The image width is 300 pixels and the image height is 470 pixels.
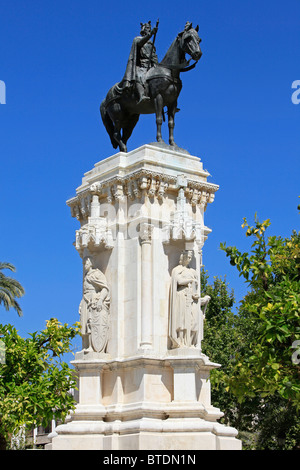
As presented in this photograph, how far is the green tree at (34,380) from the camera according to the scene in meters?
19.2

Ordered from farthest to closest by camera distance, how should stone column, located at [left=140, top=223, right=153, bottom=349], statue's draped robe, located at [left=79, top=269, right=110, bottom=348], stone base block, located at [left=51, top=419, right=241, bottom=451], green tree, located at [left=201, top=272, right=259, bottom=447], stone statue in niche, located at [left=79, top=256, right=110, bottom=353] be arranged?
green tree, located at [left=201, top=272, right=259, bottom=447]
statue's draped robe, located at [left=79, top=269, right=110, bottom=348]
stone statue in niche, located at [left=79, top=256, right=110, bottom=353]
stone column, located at [left=140, top=223, right=153, bottom=349]
stone base block, located at [left=51, top=419, right=241, bottom=451]

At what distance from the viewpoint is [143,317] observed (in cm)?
1961

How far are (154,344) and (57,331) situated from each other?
2675 millimetres

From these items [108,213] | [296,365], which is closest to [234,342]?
[108,213]

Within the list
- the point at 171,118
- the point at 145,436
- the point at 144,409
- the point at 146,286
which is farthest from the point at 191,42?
the point at 145,436

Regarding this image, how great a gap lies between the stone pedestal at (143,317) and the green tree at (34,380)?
50cm

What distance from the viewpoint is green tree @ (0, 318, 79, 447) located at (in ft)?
62.9

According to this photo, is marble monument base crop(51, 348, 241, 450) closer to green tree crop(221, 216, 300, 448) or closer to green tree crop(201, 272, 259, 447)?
green tree crop(221, 216, 300, 448)

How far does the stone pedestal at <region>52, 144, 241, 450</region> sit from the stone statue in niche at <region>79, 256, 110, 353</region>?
28 millimetres

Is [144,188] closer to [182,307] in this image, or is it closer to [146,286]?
[146,286]

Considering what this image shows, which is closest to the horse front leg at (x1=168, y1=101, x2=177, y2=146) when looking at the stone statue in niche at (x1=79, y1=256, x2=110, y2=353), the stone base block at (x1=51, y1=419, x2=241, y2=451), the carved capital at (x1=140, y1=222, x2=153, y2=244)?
the carved capital at (x1=140, y1=222, x2=153, y2=244)

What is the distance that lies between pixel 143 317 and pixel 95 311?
1364mm

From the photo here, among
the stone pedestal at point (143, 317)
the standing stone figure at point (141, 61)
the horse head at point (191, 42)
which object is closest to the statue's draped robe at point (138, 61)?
→ the standing stone figure at point (141, 61)
